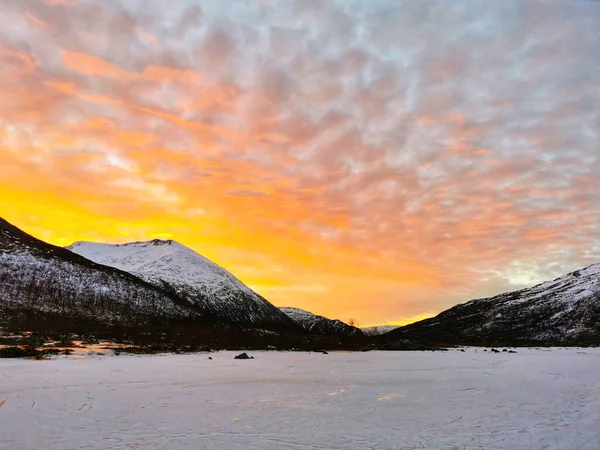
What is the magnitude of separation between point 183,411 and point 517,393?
1500 cm

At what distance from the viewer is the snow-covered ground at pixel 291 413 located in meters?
11.3

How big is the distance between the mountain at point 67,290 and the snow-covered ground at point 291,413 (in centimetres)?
8371

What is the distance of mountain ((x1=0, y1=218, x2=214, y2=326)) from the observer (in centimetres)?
10569

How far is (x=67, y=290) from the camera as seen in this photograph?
120 meters

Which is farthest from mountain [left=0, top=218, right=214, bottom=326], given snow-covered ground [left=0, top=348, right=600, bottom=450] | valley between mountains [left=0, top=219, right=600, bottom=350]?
snow-covered ground [left=0, top=348, right=600, bottom=450]

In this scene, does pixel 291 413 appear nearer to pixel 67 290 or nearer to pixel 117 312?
pixel 117 312

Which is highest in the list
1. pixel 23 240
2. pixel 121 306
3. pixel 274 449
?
pixel 23 240

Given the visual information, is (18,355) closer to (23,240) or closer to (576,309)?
(23,240)

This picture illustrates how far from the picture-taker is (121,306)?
5037 inches

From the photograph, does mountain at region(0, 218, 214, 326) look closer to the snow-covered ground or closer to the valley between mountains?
the valley between mountains

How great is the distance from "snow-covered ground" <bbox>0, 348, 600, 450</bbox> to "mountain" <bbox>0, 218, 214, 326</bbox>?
83707mm

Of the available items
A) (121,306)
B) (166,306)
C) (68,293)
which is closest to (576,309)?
(166,306)

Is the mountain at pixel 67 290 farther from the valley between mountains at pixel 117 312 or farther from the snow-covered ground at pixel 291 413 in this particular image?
the snow-covered ground at pixel 291 413

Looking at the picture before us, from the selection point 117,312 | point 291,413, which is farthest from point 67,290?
point 291,413
